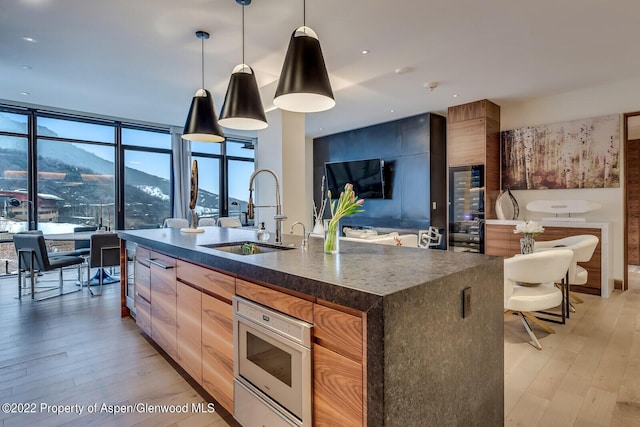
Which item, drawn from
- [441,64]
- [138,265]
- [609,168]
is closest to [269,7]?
[441,64]

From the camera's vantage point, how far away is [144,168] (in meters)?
7.16

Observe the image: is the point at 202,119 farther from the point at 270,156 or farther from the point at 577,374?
the point at 577,374

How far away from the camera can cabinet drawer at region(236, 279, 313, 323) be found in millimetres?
1265

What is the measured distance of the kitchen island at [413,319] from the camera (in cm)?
102

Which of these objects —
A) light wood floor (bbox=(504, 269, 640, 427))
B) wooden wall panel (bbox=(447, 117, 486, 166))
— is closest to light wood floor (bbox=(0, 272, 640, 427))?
light wood floor (bbox=(504, 269, 640, 427))

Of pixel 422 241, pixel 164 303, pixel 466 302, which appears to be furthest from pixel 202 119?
pixel 422 241

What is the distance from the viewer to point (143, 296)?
2846 mm

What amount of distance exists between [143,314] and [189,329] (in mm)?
1020

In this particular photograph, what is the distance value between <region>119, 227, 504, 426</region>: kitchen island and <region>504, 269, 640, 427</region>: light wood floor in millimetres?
628

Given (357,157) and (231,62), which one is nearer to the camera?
(231,62)

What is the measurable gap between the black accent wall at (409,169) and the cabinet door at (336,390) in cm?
543

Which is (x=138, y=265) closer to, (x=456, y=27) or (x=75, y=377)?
(x=75, y=377)

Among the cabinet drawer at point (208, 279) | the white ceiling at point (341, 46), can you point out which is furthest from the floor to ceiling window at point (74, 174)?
the cabinet drawer at point (208, 279)

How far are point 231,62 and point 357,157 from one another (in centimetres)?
411
